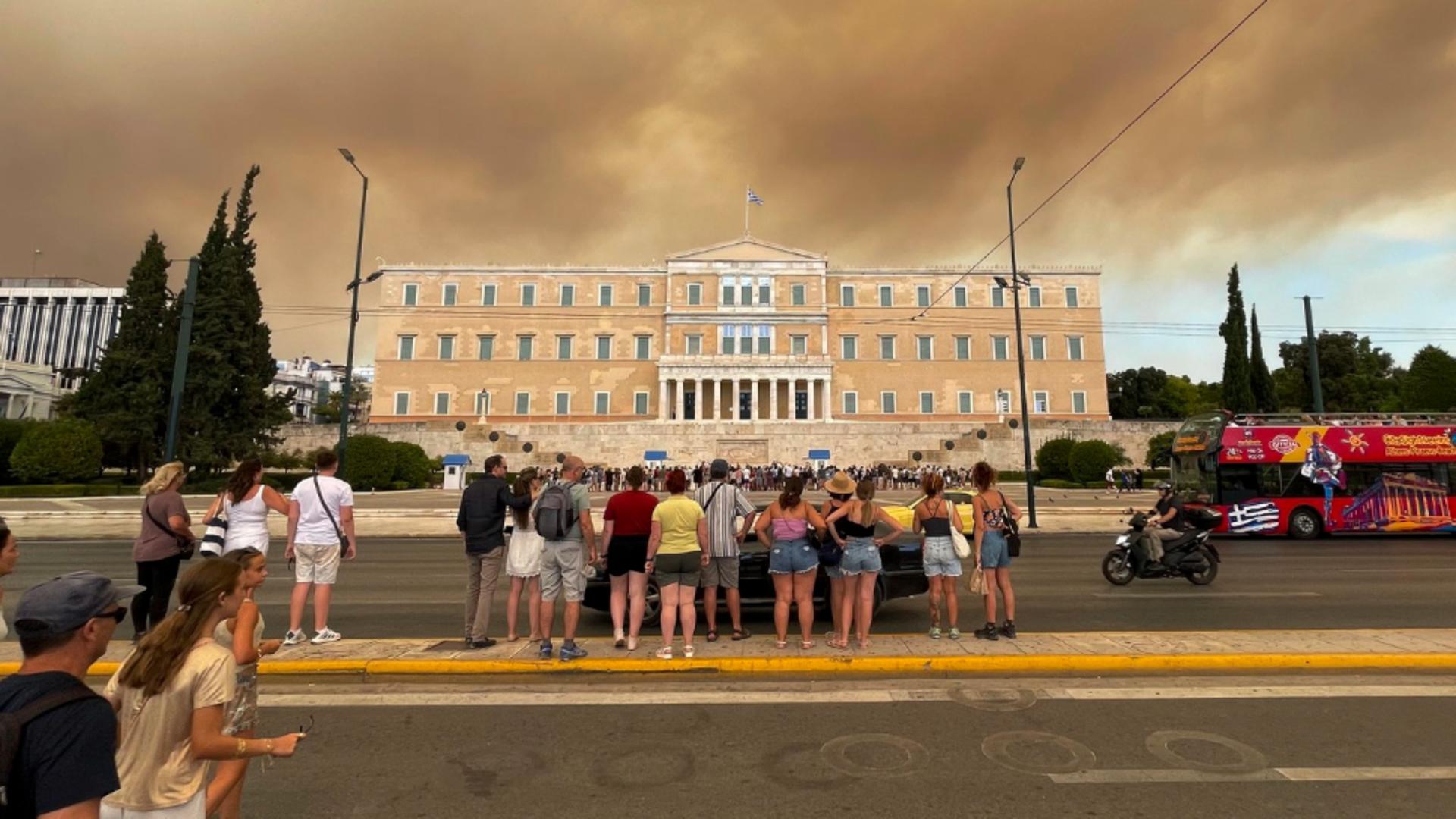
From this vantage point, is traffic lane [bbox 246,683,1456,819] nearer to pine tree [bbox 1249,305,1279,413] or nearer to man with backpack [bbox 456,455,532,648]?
man with backpack [bbox 456,455,532,648]

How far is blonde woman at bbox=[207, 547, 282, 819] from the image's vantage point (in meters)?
2.88

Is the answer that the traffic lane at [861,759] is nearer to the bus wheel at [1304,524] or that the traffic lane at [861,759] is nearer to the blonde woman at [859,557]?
the blonde woman at [859,557]

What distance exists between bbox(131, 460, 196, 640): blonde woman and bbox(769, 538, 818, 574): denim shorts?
5.55 meters

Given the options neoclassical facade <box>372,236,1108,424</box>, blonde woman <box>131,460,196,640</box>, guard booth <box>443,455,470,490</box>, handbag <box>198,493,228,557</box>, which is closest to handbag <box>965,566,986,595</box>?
handbag <box>198,493,228,557</box>

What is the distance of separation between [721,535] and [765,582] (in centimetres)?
165

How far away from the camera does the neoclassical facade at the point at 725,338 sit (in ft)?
206

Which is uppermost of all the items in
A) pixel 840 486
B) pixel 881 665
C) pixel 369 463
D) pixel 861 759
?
pixel 369 463

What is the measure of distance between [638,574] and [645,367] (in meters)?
57.5

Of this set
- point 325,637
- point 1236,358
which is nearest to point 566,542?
point 325,637

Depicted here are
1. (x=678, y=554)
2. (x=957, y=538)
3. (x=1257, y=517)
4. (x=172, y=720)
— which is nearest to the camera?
(x=172, y=720)

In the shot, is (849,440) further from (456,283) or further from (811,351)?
(456,283)

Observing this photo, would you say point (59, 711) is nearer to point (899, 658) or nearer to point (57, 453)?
point (899, 658)

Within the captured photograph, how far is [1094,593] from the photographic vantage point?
9945 mm

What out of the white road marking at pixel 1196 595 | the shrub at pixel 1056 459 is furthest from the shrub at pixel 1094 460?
the white road marking at pixel 1196 595
